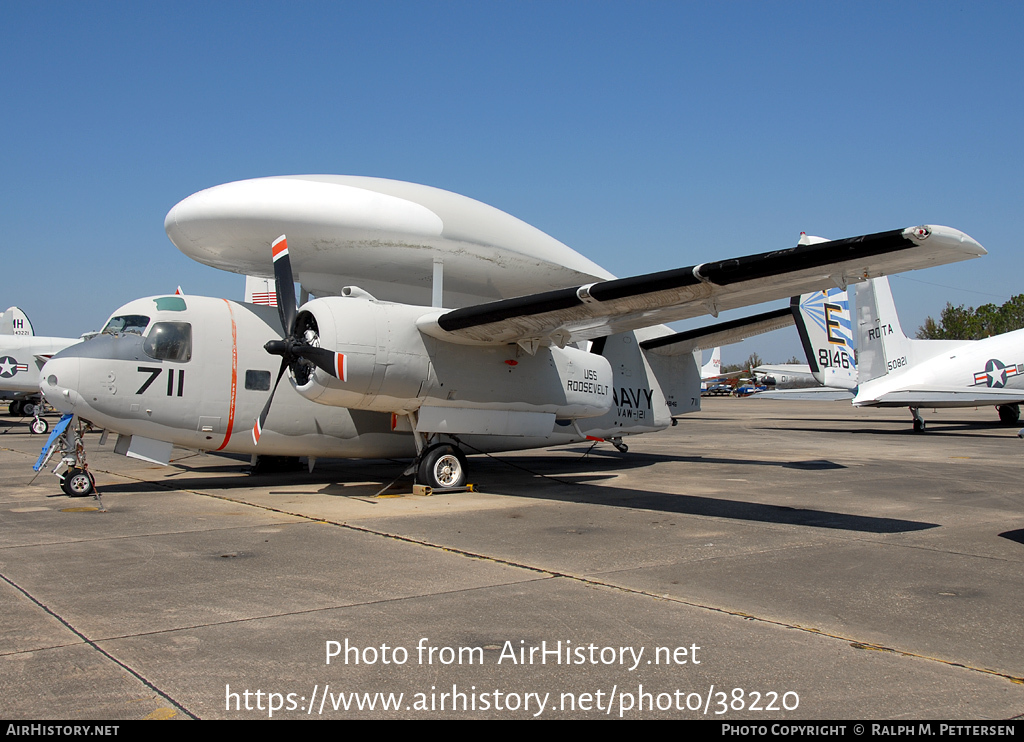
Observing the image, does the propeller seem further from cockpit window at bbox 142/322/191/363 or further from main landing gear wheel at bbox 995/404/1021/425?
A: main landing gear wheel at bbox 995/404/1021/425

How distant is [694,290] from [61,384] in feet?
29.6

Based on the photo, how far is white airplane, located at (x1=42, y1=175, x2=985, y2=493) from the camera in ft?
36.1

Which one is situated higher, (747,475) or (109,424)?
(109,424)

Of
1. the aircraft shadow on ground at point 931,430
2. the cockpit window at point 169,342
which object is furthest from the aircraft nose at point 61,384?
the aircraft shadow on ground at point 931,430

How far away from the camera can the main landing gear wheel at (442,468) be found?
12.1m

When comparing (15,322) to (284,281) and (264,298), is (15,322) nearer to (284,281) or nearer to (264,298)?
(264,298)

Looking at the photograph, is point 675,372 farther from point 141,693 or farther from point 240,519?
point 141,693

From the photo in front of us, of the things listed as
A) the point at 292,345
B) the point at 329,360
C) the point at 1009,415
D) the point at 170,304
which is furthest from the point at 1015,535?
the point at 1009,415

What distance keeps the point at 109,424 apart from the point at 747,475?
11.2 meters

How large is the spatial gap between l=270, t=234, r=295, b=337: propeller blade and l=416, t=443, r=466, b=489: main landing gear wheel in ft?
9.86

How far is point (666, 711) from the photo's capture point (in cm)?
372

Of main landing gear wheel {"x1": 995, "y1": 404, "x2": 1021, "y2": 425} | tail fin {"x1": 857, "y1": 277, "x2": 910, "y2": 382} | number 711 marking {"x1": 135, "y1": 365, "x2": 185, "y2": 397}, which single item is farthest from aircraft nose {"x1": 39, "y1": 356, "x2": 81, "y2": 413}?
main landing gear wheel {"x1": 995, "y1": 404, "x2": 1021, "y2": 425}

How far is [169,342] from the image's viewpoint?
38.8ft
